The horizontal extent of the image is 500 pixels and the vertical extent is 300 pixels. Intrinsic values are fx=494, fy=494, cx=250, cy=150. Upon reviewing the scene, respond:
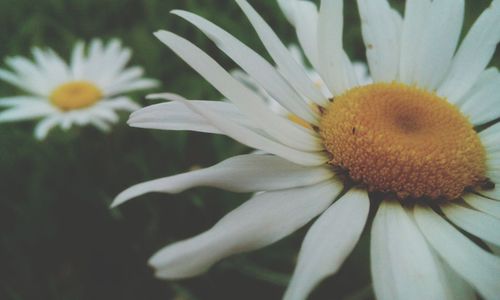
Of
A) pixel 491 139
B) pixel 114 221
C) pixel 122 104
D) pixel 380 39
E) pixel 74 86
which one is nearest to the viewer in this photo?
pixel 491 139

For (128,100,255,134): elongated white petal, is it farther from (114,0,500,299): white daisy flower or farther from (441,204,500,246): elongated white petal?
(441,204,500,246): elongated white petal

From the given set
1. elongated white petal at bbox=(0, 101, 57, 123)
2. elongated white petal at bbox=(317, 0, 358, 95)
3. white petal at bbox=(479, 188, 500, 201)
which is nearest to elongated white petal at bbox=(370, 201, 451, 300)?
white petal at bbox=(479, 188, 500, 201)

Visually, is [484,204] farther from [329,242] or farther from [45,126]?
[45,126]

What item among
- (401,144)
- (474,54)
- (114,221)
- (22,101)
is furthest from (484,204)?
(22,101)

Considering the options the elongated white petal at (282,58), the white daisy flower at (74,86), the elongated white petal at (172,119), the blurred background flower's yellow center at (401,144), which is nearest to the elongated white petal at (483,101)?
the blurred background flower's yellow center at (401,144)

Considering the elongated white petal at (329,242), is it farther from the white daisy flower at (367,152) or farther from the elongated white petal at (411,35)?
the elongated white petal at (411,35)

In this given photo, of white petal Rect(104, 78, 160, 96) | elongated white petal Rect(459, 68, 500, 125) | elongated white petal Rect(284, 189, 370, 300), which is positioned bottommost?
elongated white petal Rect(284, 189, 370, 300)
